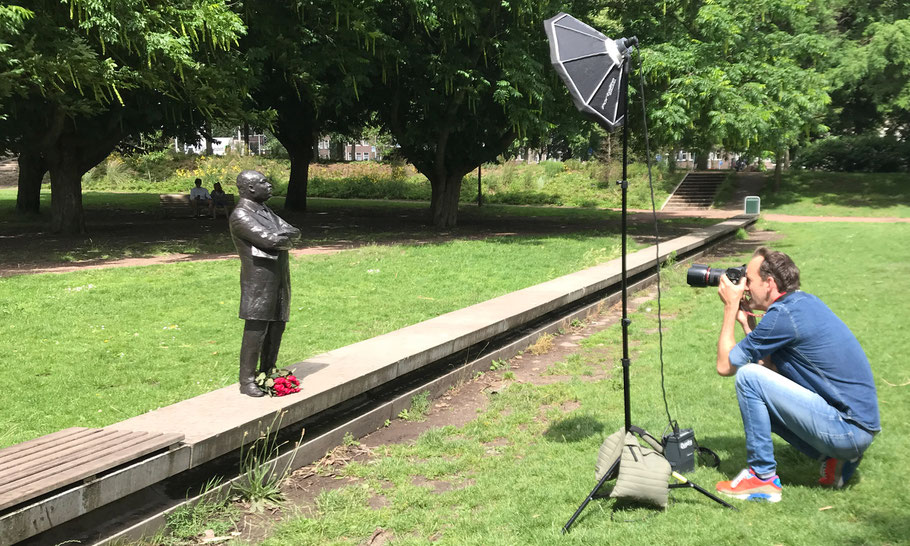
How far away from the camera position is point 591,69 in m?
4.50

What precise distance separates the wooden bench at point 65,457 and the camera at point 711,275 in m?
3.06

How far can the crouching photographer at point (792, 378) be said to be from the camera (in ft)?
13.6

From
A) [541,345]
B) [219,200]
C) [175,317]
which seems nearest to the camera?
[541,345]

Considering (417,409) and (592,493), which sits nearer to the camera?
(592,493)

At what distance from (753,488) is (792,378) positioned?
64cm

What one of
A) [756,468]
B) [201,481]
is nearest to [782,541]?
[756,468]

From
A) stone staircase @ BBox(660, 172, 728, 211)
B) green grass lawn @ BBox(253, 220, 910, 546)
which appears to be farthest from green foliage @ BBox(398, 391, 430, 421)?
stone staircase @ BBox(660, 172, 728, 211)

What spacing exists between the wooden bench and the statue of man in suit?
106cm

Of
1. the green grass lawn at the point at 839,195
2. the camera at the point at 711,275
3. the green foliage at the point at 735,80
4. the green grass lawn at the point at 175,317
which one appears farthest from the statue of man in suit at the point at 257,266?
the green grass lawn at the point at 839,195

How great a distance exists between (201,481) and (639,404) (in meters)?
3.42

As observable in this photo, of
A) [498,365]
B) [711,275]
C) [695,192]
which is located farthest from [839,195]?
[711,275]

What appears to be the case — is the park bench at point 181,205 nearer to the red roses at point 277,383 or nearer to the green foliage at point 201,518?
the red roses at point 277,383

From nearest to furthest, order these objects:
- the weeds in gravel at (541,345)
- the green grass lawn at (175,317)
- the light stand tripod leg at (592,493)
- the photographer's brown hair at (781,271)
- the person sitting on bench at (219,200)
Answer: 1. the light stand tripod leg at (592,493)
2. the photographer's brown hair at (781,271)
3. the green grass lawn at (175,317)
4. the weeds in gravel at (541,345)
5. the person sitting on bench at (219,200)

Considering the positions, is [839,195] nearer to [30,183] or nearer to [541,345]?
[541,345]
